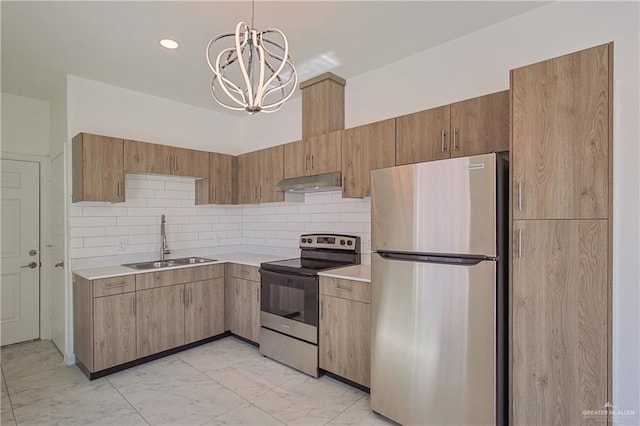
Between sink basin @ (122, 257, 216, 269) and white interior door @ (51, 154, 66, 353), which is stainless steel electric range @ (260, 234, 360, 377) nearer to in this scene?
sink basin @ (122, 257, 216, 269)

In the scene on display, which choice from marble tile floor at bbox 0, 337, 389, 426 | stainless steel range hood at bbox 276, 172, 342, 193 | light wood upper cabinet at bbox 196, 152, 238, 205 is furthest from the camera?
light wood upper cabinet at bbox 196, 152, 238, 205

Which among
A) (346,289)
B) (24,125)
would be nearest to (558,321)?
(346,289)

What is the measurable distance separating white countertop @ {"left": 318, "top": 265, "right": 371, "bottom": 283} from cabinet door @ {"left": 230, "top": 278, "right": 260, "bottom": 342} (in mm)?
1013

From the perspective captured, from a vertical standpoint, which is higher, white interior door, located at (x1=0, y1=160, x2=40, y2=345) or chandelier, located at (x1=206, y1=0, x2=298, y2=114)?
chandelier, located at (x1=206, y1=0, x2=298, y2=114)

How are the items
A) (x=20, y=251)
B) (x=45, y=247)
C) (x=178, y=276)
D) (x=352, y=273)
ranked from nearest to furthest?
(x=352, y=273) < (x=178, y=276) < (x=20, y=251) < (x=45, y=247)

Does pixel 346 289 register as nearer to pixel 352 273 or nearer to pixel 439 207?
pixel 352 273

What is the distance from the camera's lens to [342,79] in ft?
11.3

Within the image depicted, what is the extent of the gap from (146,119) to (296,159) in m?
1.84

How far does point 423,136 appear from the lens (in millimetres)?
2574

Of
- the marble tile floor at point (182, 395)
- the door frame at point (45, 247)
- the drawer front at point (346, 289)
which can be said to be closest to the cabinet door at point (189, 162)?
the door frame at point (45, 247)

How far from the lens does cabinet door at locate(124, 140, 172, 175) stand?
3.44m

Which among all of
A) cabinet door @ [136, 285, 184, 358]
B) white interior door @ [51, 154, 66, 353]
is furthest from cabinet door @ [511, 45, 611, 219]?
white interior door @ [51, 154, 66, 353]

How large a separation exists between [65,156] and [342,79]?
2.88 metres
